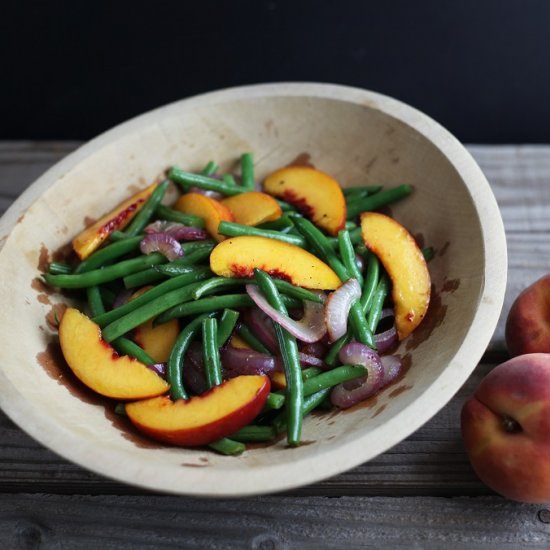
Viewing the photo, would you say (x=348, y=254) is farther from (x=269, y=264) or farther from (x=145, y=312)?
(x=145, y=312)

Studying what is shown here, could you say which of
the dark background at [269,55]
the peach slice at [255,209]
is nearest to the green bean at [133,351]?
the peach slice at [255,209]

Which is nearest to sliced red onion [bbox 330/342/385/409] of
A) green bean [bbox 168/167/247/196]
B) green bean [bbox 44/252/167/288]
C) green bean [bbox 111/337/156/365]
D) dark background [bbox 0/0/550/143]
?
green bean [bbox 111/337/156/365]

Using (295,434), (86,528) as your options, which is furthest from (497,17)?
(86,528)

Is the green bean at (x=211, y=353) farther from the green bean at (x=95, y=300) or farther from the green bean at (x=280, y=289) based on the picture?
the green bean at (x=95, y=300)

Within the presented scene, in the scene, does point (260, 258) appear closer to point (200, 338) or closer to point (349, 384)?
point (200, 338)

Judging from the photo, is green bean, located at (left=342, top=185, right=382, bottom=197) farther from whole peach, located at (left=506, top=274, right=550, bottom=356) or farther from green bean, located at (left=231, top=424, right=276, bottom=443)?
green bean, located at (left=231, top=424, right=276, bottom=443)

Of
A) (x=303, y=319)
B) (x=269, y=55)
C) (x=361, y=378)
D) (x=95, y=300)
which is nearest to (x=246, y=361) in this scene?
(x=303, y=319)
